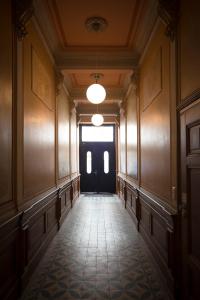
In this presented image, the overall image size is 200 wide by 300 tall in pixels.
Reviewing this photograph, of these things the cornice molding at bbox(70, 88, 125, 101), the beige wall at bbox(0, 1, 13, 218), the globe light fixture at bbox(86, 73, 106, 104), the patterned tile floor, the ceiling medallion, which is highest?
the ceiling medallion

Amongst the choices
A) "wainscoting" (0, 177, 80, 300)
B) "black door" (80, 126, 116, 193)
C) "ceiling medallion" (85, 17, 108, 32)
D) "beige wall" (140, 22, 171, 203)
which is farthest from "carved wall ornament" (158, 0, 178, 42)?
"black door" (80, 126, 116, 193)

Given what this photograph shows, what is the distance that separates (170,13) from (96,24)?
1.78 m

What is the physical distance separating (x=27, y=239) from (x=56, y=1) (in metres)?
3.55

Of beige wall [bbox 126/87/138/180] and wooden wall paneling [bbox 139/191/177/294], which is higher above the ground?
beige wall [bbox 126/87/138/180]

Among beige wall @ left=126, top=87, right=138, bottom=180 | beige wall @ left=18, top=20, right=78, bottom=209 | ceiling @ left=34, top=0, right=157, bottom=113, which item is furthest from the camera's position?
beige wall @ left=126, top=87, right=138, bottom=180

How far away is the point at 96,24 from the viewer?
14.9 ft

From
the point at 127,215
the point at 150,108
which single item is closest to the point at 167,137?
the point at 150,108

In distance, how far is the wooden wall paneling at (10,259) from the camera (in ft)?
8.77

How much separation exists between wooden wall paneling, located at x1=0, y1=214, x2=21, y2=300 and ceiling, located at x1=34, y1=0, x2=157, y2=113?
3.20 m

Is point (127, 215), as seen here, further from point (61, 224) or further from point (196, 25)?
point (196, 25)

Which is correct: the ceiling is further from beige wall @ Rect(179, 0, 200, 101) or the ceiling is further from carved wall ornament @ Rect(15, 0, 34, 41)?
beige wall @ Rect(179, 0, 200, 101)

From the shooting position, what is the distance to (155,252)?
4.04 metres

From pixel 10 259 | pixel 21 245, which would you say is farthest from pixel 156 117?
pixel 10 259

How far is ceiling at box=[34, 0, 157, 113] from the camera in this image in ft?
Answer: 13.2
